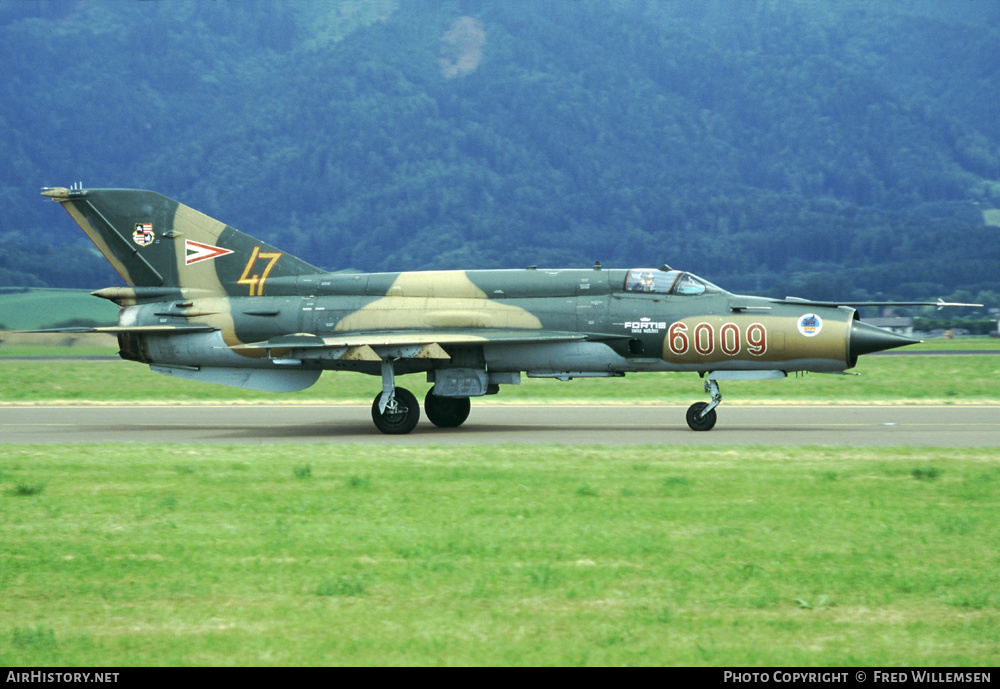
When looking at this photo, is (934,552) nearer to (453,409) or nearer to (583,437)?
(583,437)

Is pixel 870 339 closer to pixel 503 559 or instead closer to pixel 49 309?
pixel 503 559

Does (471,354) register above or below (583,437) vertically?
above

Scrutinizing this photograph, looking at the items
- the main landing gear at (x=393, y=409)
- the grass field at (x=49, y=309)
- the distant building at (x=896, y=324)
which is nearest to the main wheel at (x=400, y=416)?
the main landing gear at (x=393, y=409)

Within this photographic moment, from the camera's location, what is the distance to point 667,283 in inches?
781

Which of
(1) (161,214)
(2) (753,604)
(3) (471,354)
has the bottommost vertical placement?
(2) (753,604)

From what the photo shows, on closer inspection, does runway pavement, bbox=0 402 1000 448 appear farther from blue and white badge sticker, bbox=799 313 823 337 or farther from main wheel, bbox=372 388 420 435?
blue and white badge sticker, bbox=799 313 823 337

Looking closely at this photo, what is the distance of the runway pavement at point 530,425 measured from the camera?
18.0 m

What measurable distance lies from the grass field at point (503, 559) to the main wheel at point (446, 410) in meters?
6.27

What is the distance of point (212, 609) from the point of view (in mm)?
6930

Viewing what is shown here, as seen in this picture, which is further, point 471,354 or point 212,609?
point 471,354

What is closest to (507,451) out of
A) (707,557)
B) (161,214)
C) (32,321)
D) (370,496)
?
(370,496)

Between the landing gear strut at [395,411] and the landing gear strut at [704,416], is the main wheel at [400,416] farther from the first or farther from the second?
the landing gear strut at [704,416]

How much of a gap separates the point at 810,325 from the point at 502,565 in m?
12.1

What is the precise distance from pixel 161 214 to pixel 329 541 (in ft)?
48.0
